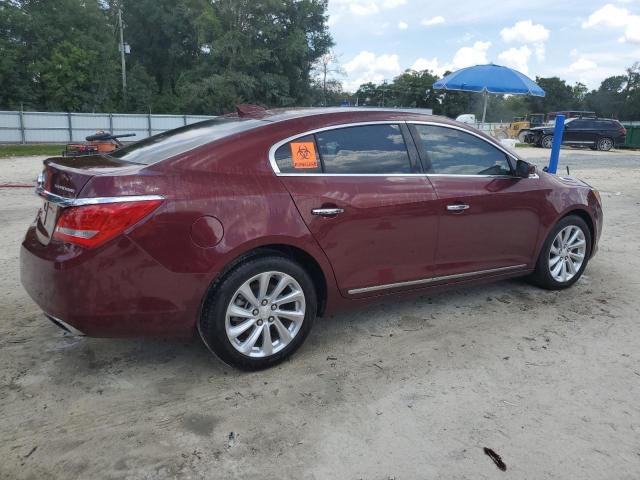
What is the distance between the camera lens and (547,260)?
4492 millimetres

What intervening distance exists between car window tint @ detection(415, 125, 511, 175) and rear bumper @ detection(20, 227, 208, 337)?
1.91 m

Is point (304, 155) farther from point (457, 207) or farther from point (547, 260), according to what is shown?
point (547, 260)

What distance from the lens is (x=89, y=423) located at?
104 inches

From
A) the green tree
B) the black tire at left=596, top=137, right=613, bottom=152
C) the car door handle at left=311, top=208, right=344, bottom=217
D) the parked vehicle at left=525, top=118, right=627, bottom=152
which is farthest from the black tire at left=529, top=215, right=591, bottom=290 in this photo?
the green tree

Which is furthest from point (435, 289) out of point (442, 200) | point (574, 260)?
point (574, 260)

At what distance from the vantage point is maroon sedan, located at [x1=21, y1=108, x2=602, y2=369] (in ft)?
8.88

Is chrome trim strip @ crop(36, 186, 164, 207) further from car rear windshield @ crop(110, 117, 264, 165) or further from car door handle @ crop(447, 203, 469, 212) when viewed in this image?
car door handle @ crop(447, 203, 469, 212)

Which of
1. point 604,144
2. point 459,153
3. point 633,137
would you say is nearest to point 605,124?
point 604,144

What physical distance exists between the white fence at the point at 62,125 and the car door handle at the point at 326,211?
917 inches

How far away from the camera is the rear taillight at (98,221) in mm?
2645

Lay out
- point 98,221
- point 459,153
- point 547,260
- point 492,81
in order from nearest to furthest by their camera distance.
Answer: point 98,221 < point 459,153 < point 547,260 < point 492,81

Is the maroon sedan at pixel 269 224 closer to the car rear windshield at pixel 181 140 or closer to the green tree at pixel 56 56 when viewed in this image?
the car rear windshield at pixel 181 140

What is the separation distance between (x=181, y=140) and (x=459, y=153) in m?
2.01

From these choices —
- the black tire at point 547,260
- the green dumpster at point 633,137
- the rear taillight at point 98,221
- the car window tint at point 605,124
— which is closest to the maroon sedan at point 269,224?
the rear taillight at point 98,221
